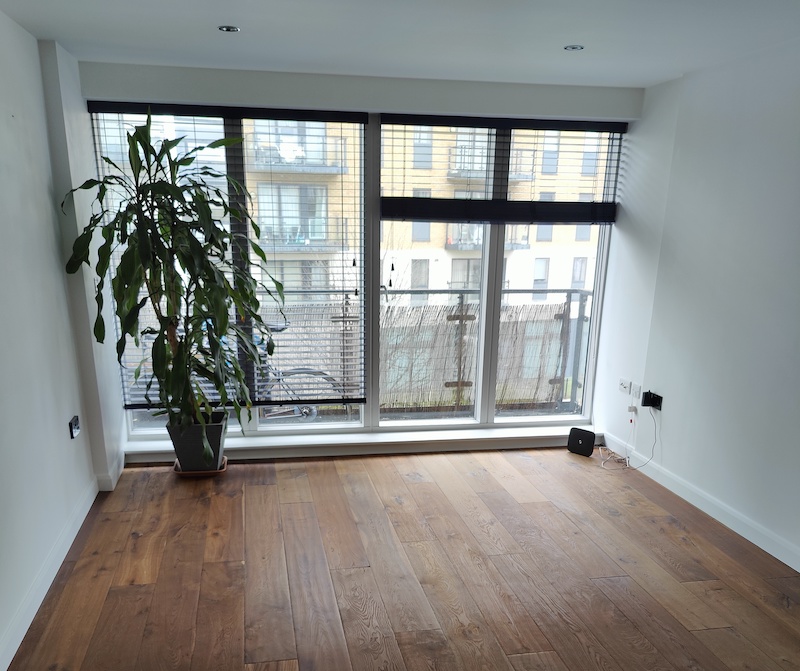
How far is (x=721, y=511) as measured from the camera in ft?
9.25

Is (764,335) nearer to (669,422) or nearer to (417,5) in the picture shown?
(669,422)

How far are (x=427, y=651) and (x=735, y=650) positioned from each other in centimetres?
111

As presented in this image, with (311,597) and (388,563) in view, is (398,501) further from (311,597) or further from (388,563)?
(311,597)

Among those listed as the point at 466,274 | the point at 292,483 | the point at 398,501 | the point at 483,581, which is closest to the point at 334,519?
the point at 398,501

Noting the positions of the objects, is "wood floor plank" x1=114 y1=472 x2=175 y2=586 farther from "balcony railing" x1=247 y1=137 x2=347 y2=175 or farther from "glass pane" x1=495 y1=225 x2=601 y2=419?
"glass pane" x1=495 y1=225 x2=601 y2=419

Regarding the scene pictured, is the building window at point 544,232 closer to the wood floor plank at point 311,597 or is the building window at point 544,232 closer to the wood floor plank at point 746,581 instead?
the wood floor plank at point 746,581

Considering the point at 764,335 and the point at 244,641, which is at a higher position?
the point at 764,335

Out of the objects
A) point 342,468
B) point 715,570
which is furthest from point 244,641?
point 715,570

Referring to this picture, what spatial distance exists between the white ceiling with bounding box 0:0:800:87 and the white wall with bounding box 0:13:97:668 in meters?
0.40

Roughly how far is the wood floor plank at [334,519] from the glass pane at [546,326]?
4.36ft

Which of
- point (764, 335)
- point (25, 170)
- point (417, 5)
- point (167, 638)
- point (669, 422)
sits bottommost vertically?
point (167, 638)

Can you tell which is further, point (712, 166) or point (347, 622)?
point (712, 166)

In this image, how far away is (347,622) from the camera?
6.76 ft

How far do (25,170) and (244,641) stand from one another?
210cm
